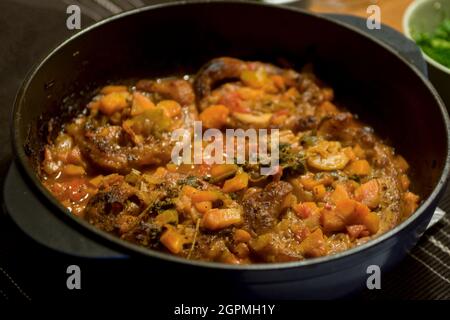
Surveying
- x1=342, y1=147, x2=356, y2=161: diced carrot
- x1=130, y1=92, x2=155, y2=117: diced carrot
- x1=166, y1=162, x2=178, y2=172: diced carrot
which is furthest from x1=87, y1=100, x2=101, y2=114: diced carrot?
x1=342, y1=147, x2=356, y2=161: diced carrot

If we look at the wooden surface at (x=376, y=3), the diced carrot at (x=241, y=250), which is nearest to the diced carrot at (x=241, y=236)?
the diced carrot at (x=241, y=250)

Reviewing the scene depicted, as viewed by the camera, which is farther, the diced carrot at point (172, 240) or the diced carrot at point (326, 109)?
the diced carrot at point (326, 109)

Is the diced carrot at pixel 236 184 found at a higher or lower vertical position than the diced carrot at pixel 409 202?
higher

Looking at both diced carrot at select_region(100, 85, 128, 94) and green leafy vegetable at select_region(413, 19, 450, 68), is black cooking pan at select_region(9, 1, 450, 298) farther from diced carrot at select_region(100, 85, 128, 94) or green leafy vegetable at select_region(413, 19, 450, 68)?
green leafy vegetable at select_region(413, 19, 450, 68)

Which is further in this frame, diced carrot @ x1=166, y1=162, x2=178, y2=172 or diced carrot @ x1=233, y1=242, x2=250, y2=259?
diced carrot @ x1=166, y1=162, x2=178, y2=172

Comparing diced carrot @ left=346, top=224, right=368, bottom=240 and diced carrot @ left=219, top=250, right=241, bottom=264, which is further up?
diced carrot @ left=346, top=224, right=368, bottom=240

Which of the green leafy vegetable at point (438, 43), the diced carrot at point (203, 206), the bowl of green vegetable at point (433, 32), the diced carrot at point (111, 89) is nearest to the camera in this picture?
the diced carrot at point (203, 206)

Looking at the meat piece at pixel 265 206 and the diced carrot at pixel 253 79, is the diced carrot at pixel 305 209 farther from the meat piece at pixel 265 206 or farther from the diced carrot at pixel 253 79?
the diced carrot at pixel 253 79
